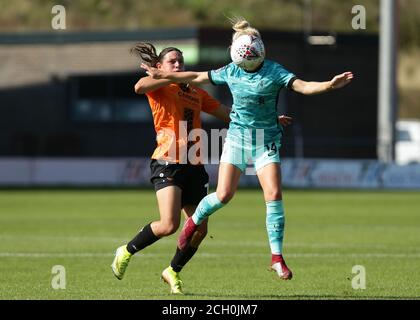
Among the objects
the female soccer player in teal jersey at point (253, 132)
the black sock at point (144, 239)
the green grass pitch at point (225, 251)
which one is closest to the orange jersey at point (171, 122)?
the female soccer player in teal jersey at point (253, 132)

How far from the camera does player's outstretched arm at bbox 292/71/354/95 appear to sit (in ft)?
35.7

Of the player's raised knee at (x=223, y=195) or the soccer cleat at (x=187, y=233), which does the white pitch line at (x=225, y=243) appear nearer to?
the soccer cleat at (x=187, y=233)

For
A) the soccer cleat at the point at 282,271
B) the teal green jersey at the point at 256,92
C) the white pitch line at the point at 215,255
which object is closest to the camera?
the soccer cleat at the point at 282,271

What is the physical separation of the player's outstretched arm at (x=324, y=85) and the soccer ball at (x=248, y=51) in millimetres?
447

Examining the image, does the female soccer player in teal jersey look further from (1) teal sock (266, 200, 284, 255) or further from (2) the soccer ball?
(2) the soccer ball

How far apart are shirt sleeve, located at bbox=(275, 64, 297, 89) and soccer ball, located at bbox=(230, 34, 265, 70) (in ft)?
0.67

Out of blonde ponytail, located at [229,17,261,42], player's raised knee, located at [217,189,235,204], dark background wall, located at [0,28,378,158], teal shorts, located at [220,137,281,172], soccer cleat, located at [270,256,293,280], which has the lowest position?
dark background wall, located at [0,28,378,158]

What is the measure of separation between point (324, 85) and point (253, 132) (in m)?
1.09

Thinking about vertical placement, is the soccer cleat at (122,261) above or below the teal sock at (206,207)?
below

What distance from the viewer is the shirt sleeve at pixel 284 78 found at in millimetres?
11508

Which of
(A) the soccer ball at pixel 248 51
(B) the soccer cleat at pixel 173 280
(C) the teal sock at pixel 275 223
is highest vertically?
(A) the soccer ball at pixel 248 51

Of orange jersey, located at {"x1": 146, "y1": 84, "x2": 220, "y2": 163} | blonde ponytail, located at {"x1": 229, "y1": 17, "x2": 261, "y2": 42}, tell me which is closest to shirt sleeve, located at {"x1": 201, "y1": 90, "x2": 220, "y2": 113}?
orange jersey, located at {"x1": 146, "y1": 84, "x2": 220, "y2": 163}
